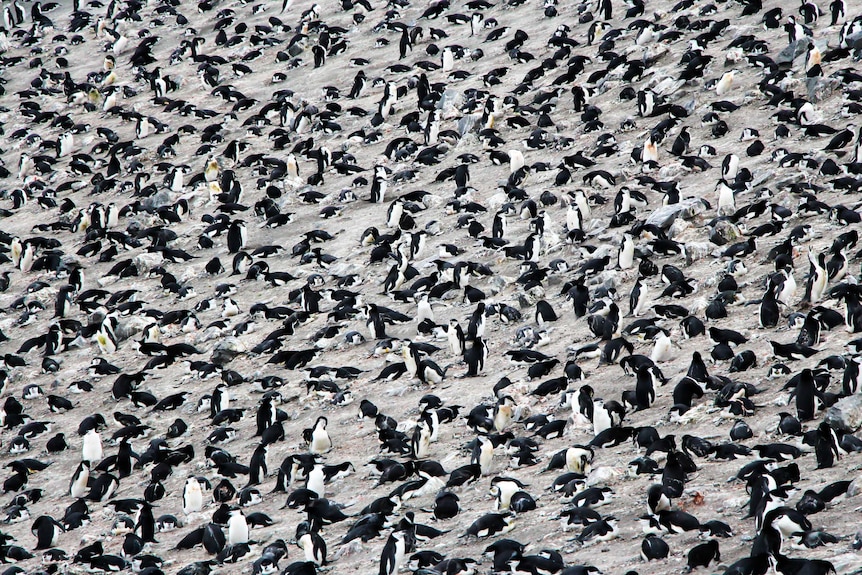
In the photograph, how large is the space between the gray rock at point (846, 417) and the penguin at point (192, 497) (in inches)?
265

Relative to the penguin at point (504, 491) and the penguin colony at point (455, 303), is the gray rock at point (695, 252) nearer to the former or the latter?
the penguin colony at point (455, 303)

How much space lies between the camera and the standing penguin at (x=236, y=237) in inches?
793

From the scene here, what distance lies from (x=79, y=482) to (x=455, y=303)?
6.02 metres

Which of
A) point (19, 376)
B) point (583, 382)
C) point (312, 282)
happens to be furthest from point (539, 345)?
point (19, 376)

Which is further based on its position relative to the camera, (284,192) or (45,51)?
(45,51)

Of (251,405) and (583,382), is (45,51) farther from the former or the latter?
(583,382)

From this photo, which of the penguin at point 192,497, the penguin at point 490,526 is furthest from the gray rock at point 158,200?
the penguin at point 490,526

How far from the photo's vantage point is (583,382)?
12.4 metres

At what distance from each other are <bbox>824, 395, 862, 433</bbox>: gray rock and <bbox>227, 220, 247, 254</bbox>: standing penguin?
13159 mm

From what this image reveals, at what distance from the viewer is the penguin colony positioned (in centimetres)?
957

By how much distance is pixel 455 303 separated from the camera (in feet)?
52.3

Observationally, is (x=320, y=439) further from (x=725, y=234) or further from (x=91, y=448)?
(x=725, y=234)

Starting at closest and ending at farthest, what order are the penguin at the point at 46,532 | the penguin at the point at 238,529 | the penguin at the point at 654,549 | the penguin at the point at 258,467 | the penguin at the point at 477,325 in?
the penguin at the point at 654,549
the penguin at the point at 238,529
the penguin at the point at 46,532
the penguin at the point at 258,467
the penguin at the point at 477,325

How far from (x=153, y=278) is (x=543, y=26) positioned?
1320cm
